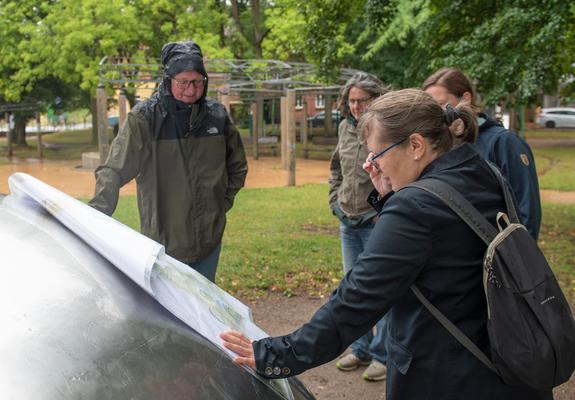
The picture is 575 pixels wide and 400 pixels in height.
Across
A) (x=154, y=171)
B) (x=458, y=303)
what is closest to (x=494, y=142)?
(x=458, y=303)

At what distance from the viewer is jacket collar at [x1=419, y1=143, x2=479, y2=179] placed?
188 centimetres

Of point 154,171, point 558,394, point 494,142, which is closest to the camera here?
point 494,142

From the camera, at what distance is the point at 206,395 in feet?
5.02

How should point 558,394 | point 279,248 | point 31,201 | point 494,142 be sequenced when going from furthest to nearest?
point 279,248 → point 558,394 → point 494,142 → point 31,201

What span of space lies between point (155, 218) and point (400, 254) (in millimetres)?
2103

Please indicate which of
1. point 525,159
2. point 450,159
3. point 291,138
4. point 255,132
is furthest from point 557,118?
point 450,159

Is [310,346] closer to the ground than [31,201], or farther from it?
closer to the ground

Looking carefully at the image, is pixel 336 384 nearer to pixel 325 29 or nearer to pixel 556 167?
pixel 325 29

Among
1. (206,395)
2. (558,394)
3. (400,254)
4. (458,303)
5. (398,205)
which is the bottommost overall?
(558,394)

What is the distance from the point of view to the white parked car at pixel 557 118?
42.3 m

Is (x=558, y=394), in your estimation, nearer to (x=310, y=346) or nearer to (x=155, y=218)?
(x=155, y=218)

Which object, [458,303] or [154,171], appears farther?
[154,171]

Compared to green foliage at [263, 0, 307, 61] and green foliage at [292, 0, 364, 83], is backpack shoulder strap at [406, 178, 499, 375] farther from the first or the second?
green foliage at [263, 0, 307, 61]

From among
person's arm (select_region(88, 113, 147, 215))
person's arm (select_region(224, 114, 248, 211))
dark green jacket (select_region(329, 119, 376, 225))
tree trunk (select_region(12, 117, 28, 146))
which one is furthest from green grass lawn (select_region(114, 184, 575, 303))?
tree trunk (select_region(12, 117, 28, 146))
